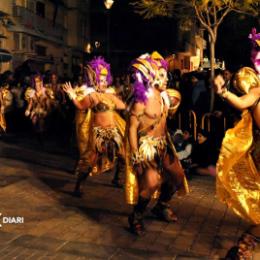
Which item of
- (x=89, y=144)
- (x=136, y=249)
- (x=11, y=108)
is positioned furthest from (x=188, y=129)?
(x=11, y=108)

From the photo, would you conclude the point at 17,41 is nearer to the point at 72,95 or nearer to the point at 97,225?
the point at 72,95

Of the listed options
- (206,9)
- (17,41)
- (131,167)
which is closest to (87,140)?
(131,167)

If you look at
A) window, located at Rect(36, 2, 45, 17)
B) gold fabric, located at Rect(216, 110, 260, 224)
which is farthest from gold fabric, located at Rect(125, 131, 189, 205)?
window, located at Rect(36, 2, 45, 17)

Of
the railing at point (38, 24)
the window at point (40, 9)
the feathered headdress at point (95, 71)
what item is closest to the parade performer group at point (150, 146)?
the feathered headdress at point (95, 71)

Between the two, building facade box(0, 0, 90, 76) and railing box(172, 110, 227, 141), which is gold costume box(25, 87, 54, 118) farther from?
building facade box(0, 0, 90, 76)

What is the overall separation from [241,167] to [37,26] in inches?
1287

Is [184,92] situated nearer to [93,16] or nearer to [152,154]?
[152,154]

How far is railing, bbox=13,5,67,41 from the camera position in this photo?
1252 inches

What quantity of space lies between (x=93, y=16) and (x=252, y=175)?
44.7m

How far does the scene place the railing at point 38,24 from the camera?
31.8 m

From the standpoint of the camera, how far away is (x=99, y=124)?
7.20m

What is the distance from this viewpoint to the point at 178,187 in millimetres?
5773

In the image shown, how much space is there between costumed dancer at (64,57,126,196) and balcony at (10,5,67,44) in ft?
80.3

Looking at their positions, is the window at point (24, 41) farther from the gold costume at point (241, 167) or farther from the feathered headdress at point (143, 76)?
the gold costume at point (241, 167)
